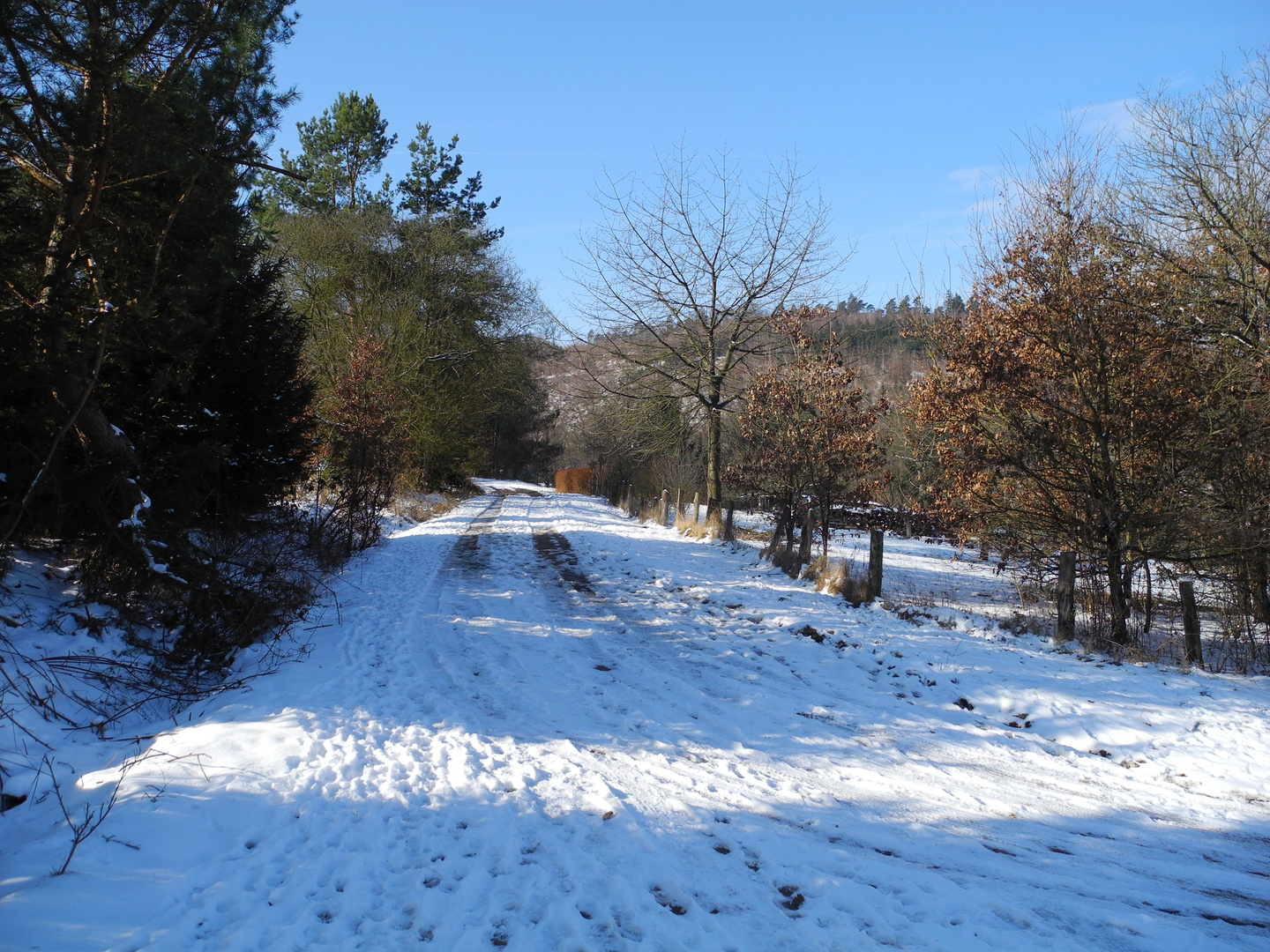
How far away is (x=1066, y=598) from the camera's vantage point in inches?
339

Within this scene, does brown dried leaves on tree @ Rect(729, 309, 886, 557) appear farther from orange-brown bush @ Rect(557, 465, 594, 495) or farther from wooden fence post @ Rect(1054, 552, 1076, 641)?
orange-brown bush @ Rect(557, 465, 594, 495)

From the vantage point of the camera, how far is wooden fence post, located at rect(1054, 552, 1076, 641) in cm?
853

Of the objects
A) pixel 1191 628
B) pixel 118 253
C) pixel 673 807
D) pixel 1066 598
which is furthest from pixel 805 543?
pixel 118 253

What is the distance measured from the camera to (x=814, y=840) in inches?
150

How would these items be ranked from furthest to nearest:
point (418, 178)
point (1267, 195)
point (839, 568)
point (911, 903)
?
point (418, 178) < point (839, 568) < point (1267, 195) < point (911, 903)

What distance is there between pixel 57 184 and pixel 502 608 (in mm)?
6060

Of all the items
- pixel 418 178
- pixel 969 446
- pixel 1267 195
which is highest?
pixel 418 178

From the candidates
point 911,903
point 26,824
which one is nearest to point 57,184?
point 26,824

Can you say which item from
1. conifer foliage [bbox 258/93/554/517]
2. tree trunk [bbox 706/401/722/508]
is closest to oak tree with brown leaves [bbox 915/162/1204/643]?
tree trunk [bbox 706/401/722/508]

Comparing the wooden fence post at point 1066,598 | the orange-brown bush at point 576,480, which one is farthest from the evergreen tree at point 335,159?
the wooden fence post at point 1066,598

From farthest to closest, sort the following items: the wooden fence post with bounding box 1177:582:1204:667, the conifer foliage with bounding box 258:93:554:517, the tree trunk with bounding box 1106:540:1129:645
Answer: the conifer foliage with bounding box 258:93:554:517 < the tree trunk with bounding box 1106:540:1129:645 < the wooden fence post with bounding box 1177:582:1204:667

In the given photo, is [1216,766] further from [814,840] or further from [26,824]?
[26,824]

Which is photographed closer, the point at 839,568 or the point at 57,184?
→ the point at 57,184

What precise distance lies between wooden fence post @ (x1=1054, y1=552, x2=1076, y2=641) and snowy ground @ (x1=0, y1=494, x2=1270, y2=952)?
3.90ft
